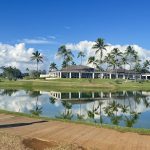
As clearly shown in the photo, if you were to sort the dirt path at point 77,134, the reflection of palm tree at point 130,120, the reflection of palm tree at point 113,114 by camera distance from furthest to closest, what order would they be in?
1. the reflection of palm tree at point 113,114
2. the reflection of palm tree at point 130,120
3. the dirt path at point 77,134

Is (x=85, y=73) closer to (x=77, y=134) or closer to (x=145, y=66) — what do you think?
(x=145, y=66)

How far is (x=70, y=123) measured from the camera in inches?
774

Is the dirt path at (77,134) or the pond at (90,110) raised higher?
the dirt path at (77,134)

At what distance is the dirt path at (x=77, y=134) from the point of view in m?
14.3

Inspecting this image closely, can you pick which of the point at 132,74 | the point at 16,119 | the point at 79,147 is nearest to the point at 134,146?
the point at 79,147

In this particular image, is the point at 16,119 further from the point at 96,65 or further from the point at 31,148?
the point at 96,65

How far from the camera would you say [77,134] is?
53.5ft

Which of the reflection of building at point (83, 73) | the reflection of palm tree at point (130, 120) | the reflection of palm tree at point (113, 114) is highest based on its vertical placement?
the reflection of building at point (83, 73)

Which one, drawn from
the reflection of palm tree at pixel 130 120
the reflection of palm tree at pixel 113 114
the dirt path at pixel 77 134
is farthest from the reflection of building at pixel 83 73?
the dirt path at pixel 77 134

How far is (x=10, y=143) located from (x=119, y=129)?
651 centimetres

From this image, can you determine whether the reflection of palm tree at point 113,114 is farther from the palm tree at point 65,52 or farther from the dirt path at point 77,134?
the palm tree at point 65,52

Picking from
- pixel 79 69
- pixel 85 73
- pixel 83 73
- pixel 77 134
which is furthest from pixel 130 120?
pixel 85 73

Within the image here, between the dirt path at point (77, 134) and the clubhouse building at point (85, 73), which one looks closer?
the dirt path at point (77, 134)

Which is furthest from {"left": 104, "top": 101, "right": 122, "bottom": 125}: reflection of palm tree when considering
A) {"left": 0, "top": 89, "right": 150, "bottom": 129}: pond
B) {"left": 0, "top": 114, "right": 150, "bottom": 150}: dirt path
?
{"left": 0, "top": 114, "right": 150, "bottom": 150}: dirt path
